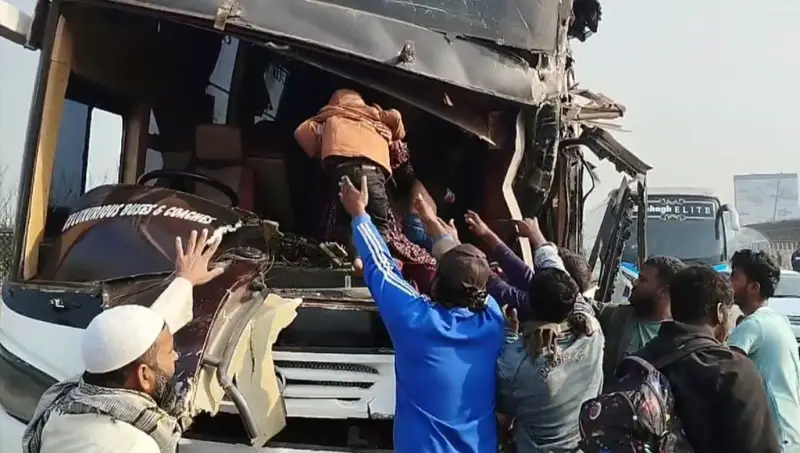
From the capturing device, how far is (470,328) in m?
2.63

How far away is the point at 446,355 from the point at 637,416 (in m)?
0.65

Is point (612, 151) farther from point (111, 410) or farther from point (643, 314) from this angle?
point (111, 410)

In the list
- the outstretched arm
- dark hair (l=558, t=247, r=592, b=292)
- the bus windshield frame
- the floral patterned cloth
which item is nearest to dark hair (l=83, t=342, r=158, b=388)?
the outstretched arm

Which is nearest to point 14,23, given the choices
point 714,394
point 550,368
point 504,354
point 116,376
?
point 116,376

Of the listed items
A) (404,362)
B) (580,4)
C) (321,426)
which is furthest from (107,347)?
(580,4)

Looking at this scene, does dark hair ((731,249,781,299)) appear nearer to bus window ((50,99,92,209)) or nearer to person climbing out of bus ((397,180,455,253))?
person climbing out of bus ((397,180,455,253))

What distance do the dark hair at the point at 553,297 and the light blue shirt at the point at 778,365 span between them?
3.44 ft

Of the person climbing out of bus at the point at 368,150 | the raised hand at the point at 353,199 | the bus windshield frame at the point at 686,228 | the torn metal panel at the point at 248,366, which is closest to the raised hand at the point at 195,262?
the torn metal panel at the point at 248,366

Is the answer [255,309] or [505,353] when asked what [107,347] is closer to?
[255,309]

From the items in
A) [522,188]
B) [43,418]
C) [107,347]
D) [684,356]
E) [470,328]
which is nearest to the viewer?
[107,347]

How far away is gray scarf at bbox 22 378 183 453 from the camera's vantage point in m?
1.98

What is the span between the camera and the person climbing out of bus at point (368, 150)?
11.8 feet

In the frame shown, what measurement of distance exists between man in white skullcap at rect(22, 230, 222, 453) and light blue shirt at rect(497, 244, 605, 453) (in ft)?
3.40

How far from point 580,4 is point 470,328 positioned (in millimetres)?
4021
